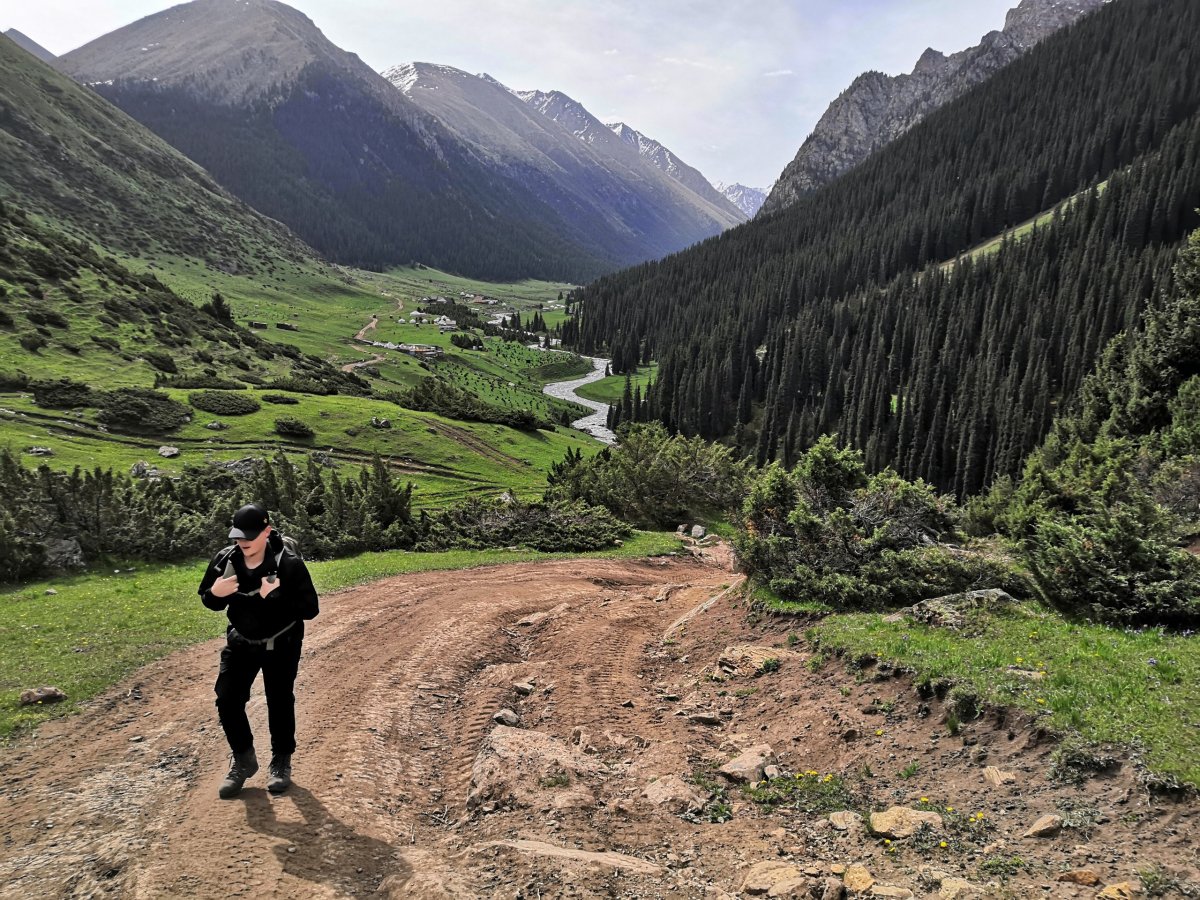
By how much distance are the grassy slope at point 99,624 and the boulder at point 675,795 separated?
10.2 metres

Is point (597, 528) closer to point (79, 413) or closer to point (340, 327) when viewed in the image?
point (79, 413)

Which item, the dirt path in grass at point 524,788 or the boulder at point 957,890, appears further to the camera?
the dirt path in grass at point 524,788

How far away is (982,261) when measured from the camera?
446 feet

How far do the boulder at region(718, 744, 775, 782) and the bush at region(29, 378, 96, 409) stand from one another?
60363mm

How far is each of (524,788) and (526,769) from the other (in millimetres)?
455

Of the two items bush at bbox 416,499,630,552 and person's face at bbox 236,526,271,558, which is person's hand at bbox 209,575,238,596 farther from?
bush at bbox 416,499,630,552

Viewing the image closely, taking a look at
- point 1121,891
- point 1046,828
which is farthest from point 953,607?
point 1121,891

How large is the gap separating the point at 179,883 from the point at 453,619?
424 inches

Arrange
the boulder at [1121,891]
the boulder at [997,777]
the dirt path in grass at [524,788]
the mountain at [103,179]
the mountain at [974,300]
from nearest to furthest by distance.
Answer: the boulder at [1121,891]
the dirt path in grass at [524,788]
the boulder at [997,777]
the mountain at [974,300]
the mountain at [103,179]

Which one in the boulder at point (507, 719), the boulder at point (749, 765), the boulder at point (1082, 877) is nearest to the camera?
the boulder at point (1082, 877)

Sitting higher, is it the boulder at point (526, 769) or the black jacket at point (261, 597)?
the black jacket at point (261, 597)

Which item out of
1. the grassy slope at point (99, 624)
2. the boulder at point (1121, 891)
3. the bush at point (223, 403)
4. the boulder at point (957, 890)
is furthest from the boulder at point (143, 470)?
the boulder at point (1121, 891)

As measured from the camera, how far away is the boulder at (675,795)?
8578 mm

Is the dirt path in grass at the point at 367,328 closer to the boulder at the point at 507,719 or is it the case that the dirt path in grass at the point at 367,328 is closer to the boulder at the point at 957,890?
Answer: the boulder at the point at 507,719
